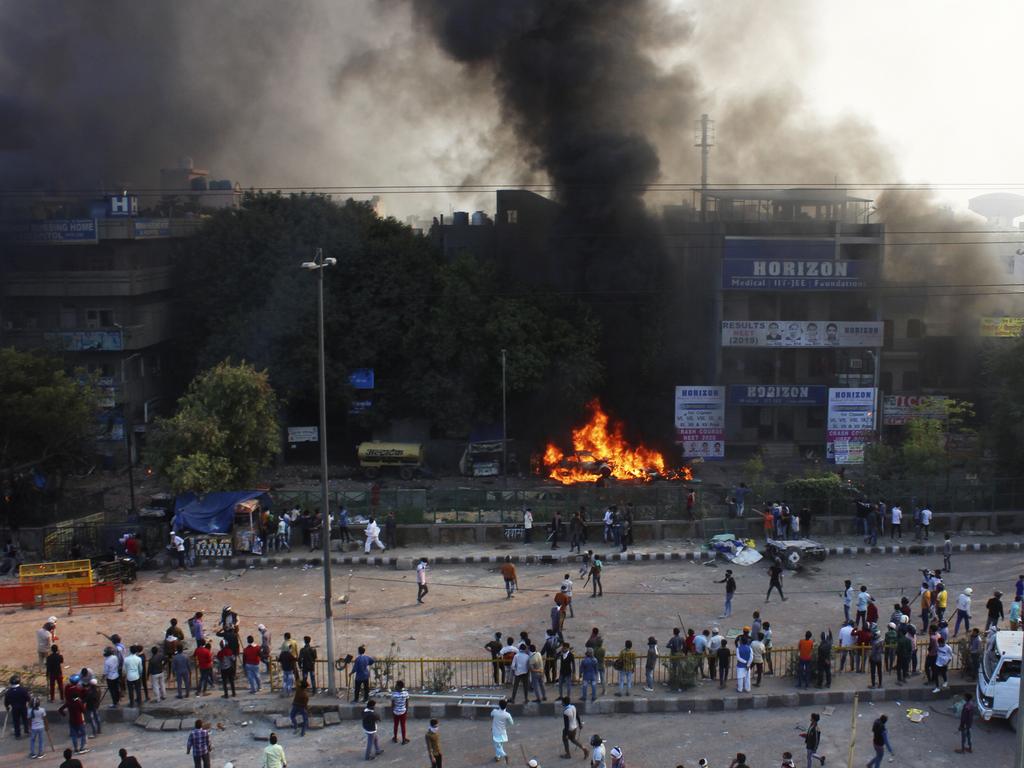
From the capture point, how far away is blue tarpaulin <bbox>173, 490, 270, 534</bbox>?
27.7 meters

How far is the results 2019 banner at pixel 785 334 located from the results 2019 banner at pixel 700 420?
3.27 m

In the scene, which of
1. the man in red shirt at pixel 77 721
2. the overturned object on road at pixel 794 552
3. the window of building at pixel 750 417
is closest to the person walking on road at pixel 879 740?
the overturned object on road at pixel 794 552

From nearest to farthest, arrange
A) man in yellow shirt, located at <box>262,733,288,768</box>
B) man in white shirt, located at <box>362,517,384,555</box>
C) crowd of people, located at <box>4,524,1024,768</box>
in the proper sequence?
man in yellow shirt, located at <box>262,733,288,768</box>
crowd of people, located at <box>4,524,1024,768</box>
man in white shirt, located at <box>362,517,384,555</box>

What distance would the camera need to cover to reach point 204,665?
1870 centimetres

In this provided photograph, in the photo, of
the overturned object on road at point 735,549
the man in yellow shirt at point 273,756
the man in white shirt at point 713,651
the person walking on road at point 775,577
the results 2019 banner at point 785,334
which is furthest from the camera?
the results 2019 banner at point 785,334

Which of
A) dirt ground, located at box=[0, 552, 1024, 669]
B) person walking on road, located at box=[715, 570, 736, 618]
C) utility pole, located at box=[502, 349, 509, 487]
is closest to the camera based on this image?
dirt ground, located at box=[0, 552, 1024, 669]

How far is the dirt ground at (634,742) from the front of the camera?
54.2ft

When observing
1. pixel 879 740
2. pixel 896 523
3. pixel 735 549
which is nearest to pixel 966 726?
pixel 879 740

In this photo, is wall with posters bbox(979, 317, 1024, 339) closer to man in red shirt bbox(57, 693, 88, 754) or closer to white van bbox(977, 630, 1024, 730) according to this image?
white van bbox(977, 630, 1024, 730)

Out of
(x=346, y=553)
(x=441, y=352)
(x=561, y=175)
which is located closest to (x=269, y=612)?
(x=346, y=553)

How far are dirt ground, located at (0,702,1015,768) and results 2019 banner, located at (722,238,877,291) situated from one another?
27.6 m

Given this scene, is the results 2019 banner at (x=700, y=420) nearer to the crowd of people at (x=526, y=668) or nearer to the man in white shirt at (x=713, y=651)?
the crowd of people at (x=526, y=668)

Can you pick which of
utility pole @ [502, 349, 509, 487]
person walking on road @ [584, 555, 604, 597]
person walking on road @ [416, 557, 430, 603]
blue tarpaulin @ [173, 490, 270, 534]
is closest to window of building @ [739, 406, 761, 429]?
utility pole @ [502, 349, 509, 487]

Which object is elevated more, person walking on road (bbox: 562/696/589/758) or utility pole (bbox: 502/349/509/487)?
utility pole (bbox: 502/349/509/487)
